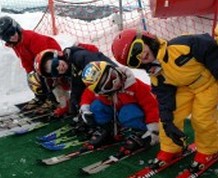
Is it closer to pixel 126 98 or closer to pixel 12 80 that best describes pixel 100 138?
pixel 126 98

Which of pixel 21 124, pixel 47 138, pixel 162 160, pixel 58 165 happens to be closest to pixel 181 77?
pixel 162 160

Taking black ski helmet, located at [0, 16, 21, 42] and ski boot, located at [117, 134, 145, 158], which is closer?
ski boot, located at [117, 134, 145, 158]

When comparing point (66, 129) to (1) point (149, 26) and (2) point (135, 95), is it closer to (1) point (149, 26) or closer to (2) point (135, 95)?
(2) point (135, 95)

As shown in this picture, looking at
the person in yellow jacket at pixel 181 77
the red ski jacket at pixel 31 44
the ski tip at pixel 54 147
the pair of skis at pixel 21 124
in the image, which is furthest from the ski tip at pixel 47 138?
the person in yellow jacket at pixel 181 77

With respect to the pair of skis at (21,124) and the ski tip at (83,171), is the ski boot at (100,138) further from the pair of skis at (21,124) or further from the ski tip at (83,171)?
the pair of skis at (21,124)

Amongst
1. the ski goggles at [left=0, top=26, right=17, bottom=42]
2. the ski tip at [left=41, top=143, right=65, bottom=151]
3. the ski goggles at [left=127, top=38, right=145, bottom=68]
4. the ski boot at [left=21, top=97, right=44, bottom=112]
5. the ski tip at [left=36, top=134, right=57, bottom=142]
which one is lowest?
the ski tip at [left=36, top=134, right=57, bottom=142]

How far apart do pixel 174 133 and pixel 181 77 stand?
39 centimetres

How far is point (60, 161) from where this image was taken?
11.6ft

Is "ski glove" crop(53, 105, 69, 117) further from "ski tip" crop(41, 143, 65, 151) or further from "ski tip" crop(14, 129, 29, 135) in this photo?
"ski tip" crop(41, 143, 65, 151)

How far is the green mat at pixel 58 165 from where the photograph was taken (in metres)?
3.26

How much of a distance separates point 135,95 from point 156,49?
0.75m

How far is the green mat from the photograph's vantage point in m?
3.26

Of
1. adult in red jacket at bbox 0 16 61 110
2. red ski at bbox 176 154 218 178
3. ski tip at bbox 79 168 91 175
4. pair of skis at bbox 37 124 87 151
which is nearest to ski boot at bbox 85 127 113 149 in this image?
pair of skis at bbox 37 124 87 151

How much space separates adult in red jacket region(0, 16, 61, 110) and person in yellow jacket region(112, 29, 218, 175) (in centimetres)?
183
